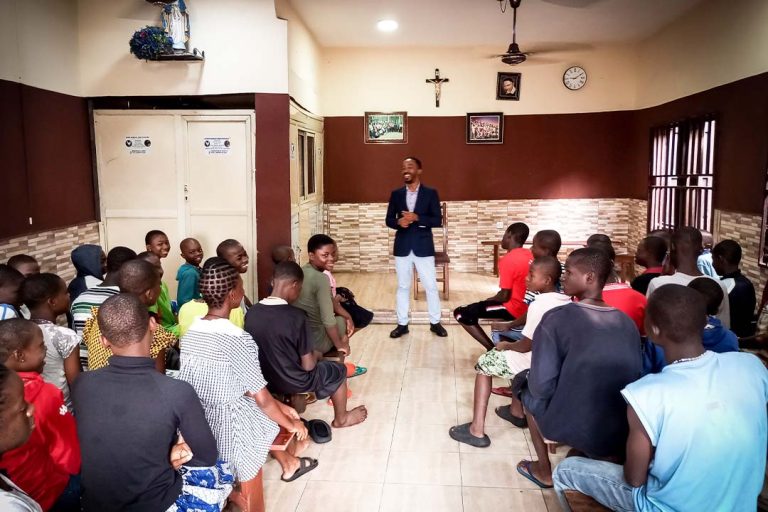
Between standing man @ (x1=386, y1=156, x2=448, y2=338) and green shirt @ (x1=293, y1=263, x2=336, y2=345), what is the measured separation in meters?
1.70

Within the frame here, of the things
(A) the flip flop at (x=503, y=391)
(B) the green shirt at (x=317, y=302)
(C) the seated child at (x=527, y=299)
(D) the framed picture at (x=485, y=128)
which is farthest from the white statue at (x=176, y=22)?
(D) the framed picture at (x=485, y=128)

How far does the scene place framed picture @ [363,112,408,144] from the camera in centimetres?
832

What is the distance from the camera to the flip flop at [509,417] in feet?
11.9

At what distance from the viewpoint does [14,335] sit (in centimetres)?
202

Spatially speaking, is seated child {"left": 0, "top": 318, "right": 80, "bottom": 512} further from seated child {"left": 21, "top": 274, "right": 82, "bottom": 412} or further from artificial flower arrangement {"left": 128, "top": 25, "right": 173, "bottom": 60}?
artificial flower arrangement {"left": 128, "top": 25, "right": 173, "bottom": 60}

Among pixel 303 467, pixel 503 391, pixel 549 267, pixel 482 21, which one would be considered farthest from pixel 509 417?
pixel 482 21

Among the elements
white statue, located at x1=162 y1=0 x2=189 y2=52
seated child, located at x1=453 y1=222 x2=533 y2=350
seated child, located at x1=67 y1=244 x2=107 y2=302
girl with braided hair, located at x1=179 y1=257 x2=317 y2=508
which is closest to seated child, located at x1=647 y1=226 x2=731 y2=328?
Answer: seated child, located at x1=453 y1=222 x2=533 y2=350

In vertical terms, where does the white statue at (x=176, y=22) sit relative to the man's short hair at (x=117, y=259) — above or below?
above

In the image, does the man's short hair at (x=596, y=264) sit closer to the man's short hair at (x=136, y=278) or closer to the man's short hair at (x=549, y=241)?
the man's short hair at (x=549, y=241)

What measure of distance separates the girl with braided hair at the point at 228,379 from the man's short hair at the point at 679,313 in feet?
5.29

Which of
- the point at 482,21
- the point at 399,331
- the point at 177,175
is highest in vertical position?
the point at 482,21

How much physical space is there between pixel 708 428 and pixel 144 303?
2.49m

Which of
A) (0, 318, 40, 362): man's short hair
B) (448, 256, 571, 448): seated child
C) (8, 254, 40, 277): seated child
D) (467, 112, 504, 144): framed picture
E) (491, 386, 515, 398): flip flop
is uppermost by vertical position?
(467, 112, 504, 144): framed picture

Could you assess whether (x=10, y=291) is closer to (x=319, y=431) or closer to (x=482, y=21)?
(x=319, y=431)
